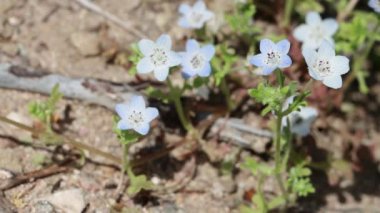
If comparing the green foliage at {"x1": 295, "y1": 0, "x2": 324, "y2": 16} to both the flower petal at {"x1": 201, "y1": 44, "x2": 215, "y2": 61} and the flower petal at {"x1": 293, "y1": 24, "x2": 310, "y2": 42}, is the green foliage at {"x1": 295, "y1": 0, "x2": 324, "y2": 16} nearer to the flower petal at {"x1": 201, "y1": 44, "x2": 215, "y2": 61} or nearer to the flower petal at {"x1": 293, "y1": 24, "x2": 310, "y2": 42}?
the flower petal at {"x1": 293, "y1": 24, "x2": 310, "y2": 42}

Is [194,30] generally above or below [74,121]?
above

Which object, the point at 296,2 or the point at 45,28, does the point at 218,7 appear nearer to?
the point at 296,2

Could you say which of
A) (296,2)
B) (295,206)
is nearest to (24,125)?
(295,206)

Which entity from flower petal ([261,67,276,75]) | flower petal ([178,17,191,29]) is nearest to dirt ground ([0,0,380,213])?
flower petal ([178,17,191,29])

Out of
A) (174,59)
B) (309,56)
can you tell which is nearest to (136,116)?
(174,59)

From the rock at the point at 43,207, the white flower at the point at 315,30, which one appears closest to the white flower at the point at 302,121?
the white flower at the point at 315,30

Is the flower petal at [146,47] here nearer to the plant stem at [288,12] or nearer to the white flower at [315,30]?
the white flower at [315,30]
